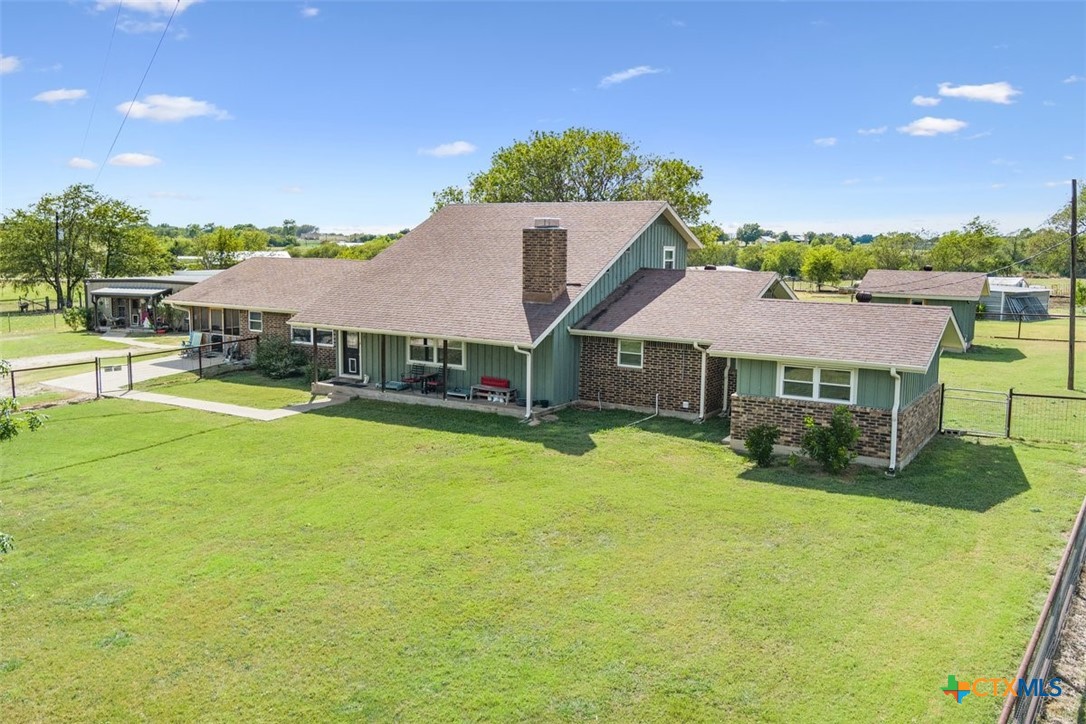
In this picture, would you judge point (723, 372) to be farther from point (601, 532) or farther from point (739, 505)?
point (601, 532)

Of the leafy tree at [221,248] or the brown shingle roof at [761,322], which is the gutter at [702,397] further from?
the leafy tree at [221,248]

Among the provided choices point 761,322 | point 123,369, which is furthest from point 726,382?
point 123,369

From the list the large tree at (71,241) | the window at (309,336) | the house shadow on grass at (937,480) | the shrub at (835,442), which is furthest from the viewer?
→ the large tree at (71,241)

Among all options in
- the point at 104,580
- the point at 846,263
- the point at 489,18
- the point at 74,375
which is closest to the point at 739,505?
the point at 104,580

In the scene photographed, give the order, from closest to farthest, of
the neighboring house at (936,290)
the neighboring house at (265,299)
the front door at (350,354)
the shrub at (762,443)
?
the shrub at (762,443) < the front door at (350,354) < the neighboring house at (265,299) < the neighboring house at (936,290)

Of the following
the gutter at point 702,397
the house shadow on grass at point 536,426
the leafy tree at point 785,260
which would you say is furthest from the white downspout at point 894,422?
the leafy tree at point 785,260

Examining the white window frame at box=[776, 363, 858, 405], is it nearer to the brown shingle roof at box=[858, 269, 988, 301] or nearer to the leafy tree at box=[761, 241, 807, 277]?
the brown shingle roof at box=[858, 269, 988, 301]

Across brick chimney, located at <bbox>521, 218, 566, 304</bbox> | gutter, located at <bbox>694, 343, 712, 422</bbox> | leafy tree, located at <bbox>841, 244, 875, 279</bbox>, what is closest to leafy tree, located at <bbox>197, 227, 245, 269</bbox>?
brick chimney, located at <bbox>521, 218, 566, 304</bbox>

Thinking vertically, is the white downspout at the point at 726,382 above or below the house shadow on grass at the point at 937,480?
above
